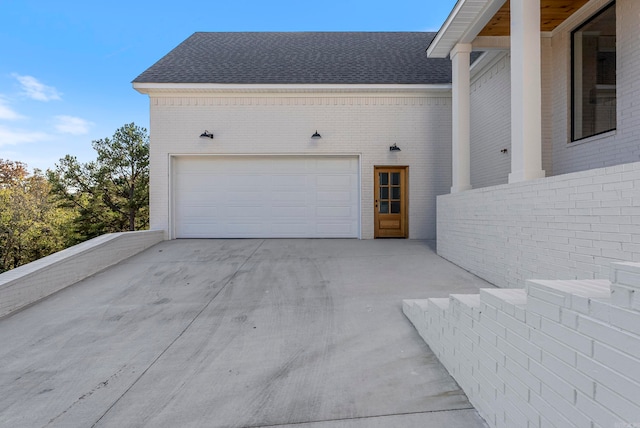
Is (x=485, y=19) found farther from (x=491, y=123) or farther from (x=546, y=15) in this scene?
(x=491, y=123)

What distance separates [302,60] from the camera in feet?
31.7

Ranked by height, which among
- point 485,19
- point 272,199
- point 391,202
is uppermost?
point 485,19

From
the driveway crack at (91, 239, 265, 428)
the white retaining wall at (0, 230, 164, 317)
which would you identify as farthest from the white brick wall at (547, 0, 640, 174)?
the white retaining wall at (0, 230, 164, 317)

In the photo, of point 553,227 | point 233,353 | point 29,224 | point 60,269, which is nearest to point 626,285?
point 553,227

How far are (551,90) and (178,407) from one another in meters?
7.50

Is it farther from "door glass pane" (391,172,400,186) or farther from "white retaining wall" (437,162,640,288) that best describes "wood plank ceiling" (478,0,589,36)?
"door glass pane" (391,172,400,186)

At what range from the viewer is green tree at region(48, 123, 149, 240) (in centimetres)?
1689

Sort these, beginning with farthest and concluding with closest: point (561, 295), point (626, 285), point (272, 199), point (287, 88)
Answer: point (272, 199)
point (287, 88)
point (561, 295)
point (626, 285)

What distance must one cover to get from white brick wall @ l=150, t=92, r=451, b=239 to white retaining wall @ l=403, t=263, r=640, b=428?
6484mm

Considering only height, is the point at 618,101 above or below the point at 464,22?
below

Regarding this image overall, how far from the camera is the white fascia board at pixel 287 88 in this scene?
829 cm

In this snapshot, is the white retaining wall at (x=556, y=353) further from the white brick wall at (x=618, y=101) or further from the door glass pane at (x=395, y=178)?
the door glass pane at (x=395, y=178)

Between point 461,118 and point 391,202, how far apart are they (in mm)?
3083

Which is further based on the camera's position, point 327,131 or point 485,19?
point 327,131
